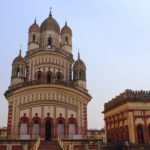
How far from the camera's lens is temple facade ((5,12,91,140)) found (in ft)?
110

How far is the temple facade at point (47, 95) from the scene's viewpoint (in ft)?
110

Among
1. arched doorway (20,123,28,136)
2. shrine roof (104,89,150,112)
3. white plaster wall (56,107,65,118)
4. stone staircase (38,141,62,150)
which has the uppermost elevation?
shrine roof (104,89,150,112)

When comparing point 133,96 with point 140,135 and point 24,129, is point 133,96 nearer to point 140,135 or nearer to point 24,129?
point 140,135

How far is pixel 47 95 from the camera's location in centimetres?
3419

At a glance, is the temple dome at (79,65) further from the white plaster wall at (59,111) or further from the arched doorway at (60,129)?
the arched doorway at (60,129)

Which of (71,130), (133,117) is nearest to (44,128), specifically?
(71,130)

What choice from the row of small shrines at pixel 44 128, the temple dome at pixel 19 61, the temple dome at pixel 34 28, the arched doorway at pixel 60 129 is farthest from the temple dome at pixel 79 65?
the arched doorway at pixel 60 129

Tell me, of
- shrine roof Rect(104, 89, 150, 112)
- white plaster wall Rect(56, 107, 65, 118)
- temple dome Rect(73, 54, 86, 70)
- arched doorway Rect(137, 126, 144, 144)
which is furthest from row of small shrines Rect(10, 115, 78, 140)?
temple dome Rect(73, 54, 86, 70)

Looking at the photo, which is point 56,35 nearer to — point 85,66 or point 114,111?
point 85,66

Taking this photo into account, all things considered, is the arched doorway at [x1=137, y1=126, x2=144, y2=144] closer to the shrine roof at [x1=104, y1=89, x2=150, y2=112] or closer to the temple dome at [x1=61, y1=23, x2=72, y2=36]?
the shrine roof at [x1=104, y1=89, x2=150, y2=112]

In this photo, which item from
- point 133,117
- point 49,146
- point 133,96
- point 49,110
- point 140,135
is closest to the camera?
point 49,146

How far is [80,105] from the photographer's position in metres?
37.0

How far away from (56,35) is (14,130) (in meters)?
19.5

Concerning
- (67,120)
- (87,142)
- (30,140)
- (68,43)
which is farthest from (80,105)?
(68,43)
